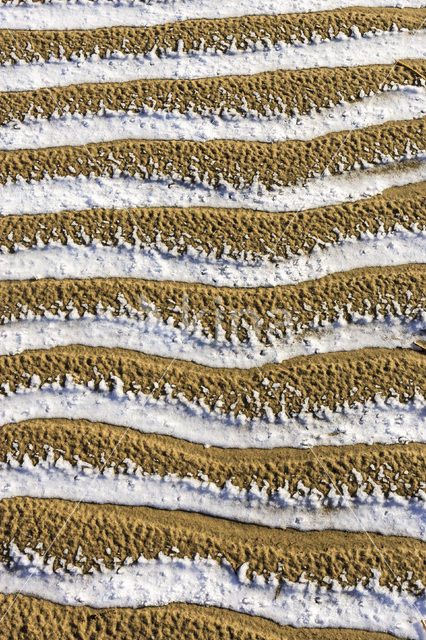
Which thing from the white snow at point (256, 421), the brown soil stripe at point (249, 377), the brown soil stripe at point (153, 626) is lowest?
the brown soil stripe at point (153, 626)

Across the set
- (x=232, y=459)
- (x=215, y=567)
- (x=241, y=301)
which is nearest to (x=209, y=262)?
(x=241, y=301)

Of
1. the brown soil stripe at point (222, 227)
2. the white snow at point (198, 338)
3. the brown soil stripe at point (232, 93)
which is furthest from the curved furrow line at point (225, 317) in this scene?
the brown soil stripe at point (232, 93)

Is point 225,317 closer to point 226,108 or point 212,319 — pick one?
point 212,319

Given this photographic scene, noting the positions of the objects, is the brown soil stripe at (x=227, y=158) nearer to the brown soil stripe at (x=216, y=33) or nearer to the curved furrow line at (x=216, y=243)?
the curved furrow line at (x=216, y=243)

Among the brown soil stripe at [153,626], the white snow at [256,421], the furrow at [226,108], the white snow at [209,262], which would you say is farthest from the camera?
the furrow at [226,108]

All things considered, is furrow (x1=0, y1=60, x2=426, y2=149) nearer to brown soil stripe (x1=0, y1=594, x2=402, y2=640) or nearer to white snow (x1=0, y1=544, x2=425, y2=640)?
white snow (x1=0, y1=544, x2=425, y2=640)
